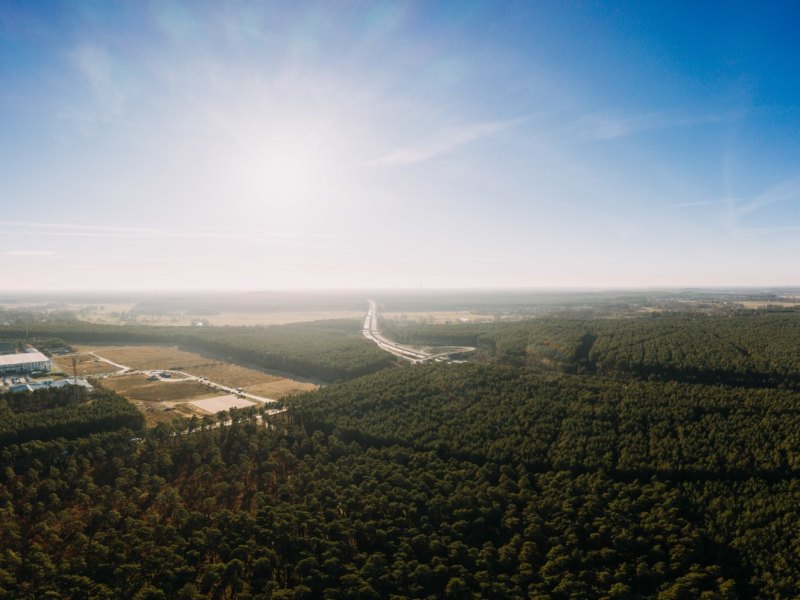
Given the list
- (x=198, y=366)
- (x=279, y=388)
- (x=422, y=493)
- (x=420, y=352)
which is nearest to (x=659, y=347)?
(x=420, y=352)

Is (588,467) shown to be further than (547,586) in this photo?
Yes

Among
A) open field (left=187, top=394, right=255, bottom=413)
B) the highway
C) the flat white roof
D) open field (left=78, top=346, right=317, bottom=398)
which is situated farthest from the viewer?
the highway

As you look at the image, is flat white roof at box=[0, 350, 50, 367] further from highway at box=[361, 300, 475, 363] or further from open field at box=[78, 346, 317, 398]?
highway at box=[361, 300, 475, 363]

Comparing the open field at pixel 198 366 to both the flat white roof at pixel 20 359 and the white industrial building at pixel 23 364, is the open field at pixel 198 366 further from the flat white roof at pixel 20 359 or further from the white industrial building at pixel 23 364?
the flat white roof at pixel 20 359

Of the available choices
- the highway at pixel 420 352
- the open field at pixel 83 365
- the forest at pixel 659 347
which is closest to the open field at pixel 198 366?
the open field at pixel 83 365

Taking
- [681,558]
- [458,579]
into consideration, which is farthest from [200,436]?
[681,558]

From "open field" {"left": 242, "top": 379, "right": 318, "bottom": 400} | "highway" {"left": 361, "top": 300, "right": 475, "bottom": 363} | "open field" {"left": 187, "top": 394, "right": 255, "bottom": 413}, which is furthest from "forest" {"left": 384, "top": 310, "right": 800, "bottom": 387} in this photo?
"open field" {"left": 187, "top": 394, "right": 255, "bottom": 413}

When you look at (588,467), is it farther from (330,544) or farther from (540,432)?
(330,544)
